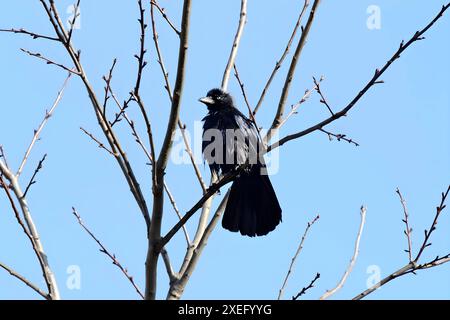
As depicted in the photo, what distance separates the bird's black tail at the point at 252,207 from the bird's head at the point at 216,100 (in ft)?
3.95

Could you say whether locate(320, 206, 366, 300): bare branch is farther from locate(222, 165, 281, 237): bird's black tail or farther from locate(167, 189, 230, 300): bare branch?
locate(222, 165, 281, 237): bird's black tail

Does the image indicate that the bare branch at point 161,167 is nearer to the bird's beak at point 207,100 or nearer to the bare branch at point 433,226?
the bare branch at point 433,226

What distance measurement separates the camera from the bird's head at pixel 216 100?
763cm

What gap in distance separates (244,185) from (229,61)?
1390 millimetres

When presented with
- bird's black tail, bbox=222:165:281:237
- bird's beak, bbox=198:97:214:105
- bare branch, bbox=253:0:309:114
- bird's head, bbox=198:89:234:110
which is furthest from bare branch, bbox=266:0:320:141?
bird's beak, bbox=198:97:214:105

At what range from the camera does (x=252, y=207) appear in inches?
255

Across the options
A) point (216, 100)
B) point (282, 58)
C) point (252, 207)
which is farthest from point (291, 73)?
point (216, 100)

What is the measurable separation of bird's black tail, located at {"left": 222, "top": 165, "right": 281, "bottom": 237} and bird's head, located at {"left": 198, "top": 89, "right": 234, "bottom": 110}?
1203 millimetres

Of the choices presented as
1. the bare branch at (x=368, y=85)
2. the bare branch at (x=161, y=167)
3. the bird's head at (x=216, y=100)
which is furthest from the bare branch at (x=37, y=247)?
the bird's head at (x=216, y=100)

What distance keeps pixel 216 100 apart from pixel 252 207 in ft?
5.95

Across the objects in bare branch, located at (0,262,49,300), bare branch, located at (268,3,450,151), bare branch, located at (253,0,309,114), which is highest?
bare branch, located at (253,0,309,114)

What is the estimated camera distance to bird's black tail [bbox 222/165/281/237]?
6.39 metres
